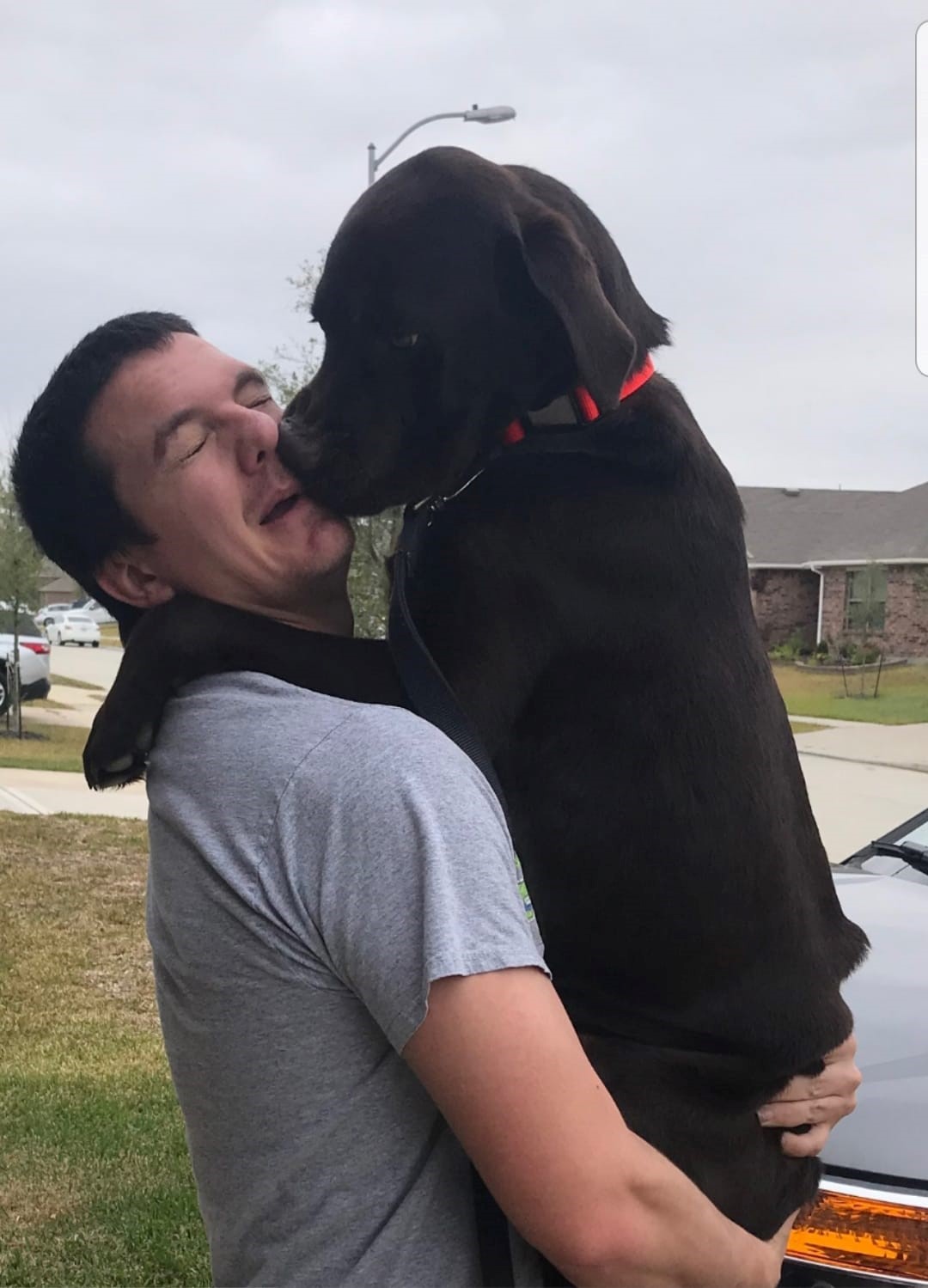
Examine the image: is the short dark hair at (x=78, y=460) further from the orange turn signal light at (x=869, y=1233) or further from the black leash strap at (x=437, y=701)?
the orange turn signal light at (x=869, y=1233)

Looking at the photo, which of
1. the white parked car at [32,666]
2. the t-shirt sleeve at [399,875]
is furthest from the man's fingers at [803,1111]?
the white parked car at [32,666]

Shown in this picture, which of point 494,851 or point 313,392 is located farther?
point 313,392

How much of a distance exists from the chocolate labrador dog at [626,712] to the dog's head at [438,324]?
0.01m

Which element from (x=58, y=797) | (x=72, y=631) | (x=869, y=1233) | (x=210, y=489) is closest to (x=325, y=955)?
(x=210, y=489)

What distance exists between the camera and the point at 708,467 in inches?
74.4

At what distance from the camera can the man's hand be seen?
1685mm

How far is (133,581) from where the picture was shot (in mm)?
1825

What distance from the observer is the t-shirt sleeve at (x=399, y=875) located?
1179mm

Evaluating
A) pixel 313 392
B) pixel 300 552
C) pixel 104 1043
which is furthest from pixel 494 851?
pixel 104 1043

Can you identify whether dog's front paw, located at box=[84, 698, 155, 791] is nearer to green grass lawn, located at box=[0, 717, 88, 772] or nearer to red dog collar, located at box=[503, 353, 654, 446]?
red dog collar, located at box=[503, 353, 654, 446]

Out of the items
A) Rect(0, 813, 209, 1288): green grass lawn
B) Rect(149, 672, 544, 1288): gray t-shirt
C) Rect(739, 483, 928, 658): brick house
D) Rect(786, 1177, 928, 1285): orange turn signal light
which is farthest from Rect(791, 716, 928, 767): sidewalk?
Rect(149, 672, 544, 1288): gray t-shirt

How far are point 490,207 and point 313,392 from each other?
397 millimetres

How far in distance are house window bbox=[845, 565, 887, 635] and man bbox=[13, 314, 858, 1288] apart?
3251cm

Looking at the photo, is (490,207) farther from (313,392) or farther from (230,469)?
(230,469)
